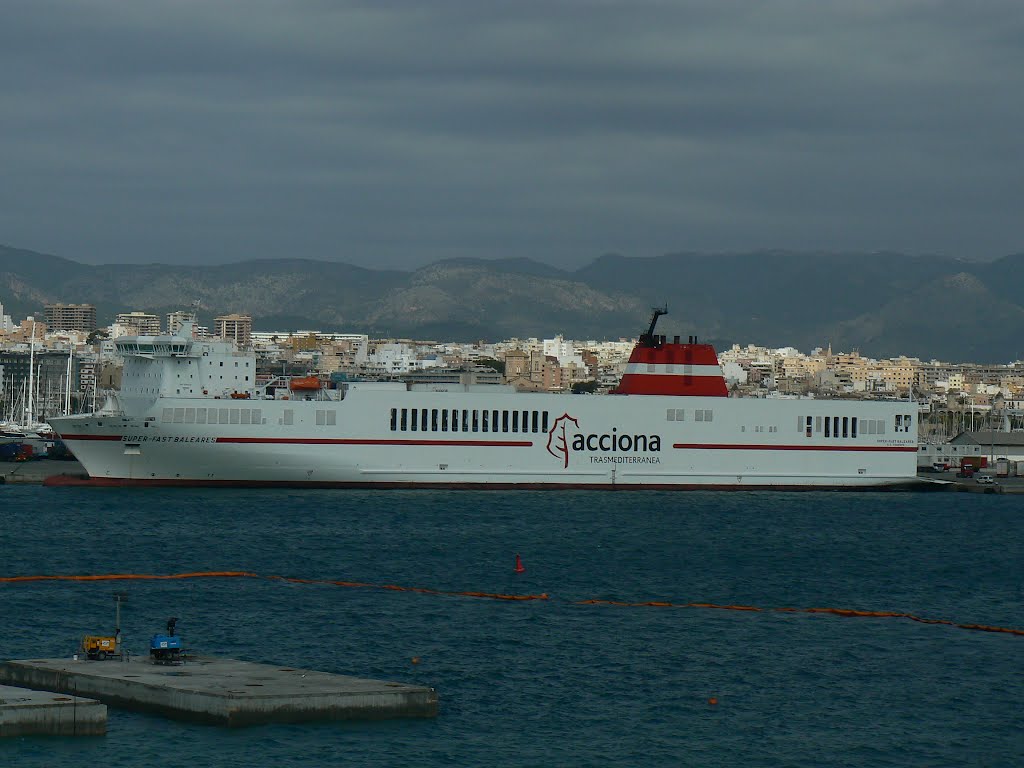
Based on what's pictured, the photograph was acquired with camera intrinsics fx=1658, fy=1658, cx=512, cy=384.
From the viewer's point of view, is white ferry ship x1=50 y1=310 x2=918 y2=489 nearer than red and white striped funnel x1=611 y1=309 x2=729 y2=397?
Yes

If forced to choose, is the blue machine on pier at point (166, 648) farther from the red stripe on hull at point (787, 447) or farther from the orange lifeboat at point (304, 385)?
the red stripe on hull at point (787, 447)

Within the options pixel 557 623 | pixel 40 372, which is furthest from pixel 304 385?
pixel 40 372

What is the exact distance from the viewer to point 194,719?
20516 mm

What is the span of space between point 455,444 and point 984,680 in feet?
100

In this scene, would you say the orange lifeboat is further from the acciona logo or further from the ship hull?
the acciona logo

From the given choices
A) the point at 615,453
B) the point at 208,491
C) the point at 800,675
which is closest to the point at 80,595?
the point at 800,675

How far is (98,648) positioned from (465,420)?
31.6 m

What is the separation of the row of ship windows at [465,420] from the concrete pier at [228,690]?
3088cm

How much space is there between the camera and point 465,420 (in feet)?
178

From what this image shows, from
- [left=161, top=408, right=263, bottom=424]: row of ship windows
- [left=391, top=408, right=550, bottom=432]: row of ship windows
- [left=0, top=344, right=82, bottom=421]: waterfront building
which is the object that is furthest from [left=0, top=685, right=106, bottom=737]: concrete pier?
[left=0, top=344, right=82, bottom=421]: waterfront building

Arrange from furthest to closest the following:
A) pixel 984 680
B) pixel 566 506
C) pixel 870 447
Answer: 1. pixel 870 447
2. pixel 566 506
3. pixel 984 680

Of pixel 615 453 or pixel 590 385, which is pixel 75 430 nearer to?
pixel 615 453

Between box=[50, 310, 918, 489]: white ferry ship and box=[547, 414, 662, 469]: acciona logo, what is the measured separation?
0.05 m

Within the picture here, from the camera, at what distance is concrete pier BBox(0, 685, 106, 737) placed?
1958 centimetres
